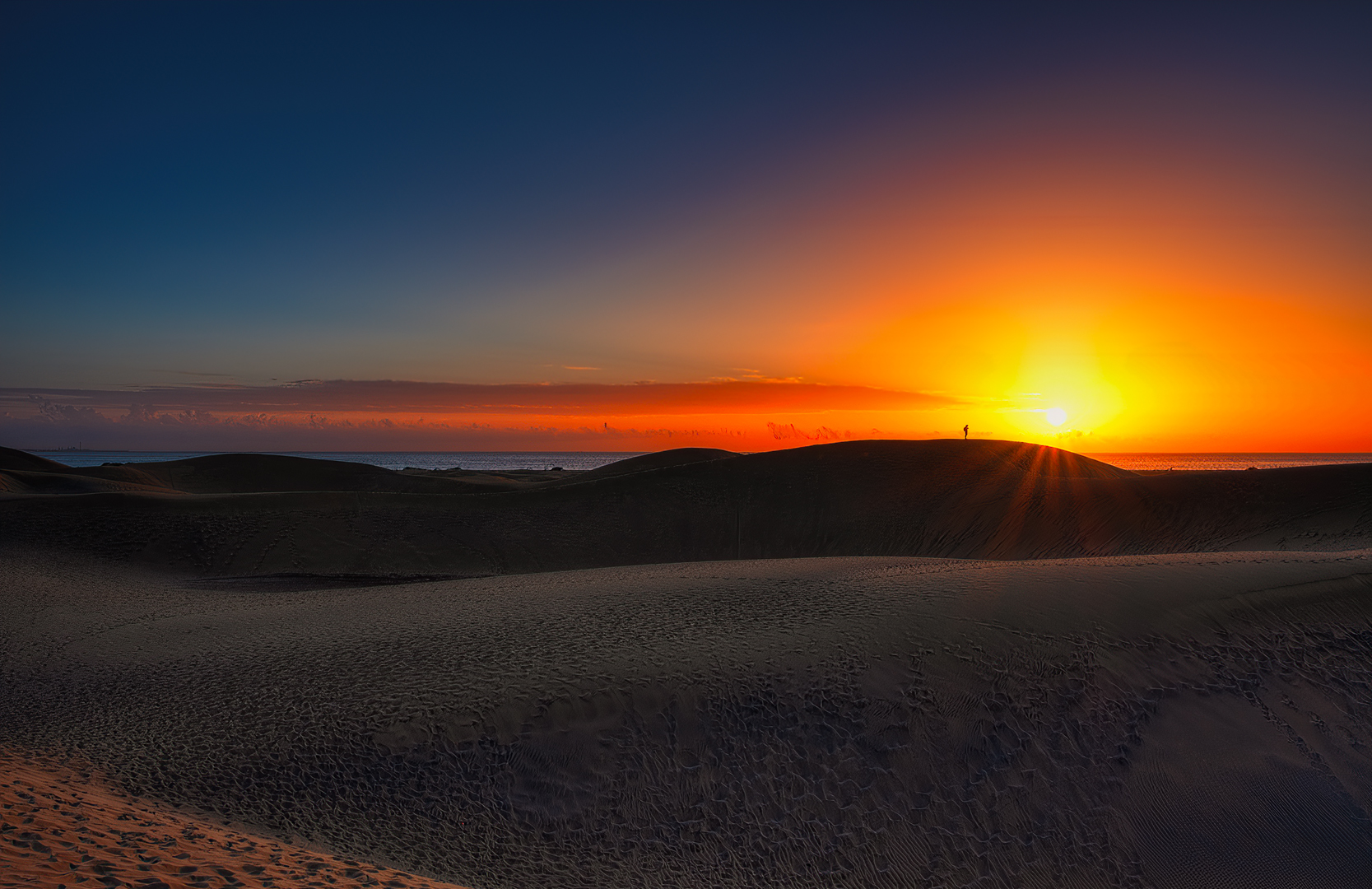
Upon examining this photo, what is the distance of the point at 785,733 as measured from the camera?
7.05m

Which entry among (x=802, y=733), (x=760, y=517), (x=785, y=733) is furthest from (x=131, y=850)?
(x=760, y=517)

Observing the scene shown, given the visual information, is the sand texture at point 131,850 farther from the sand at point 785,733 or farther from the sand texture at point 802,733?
the sand texture at point 802,733

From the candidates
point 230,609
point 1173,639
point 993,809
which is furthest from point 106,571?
point 1173,639

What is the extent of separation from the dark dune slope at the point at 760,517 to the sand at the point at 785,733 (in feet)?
34.1

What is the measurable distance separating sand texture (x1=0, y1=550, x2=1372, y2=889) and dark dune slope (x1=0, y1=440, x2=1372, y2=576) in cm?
1090

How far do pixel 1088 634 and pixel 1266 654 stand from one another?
1916 millimetres

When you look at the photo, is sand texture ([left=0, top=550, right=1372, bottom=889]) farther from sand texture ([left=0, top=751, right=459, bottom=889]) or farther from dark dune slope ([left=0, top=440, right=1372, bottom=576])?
dark dune slope ([left=0, top=440, right=1372, bottom=576])

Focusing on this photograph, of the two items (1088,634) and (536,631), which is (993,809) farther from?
(536,631)

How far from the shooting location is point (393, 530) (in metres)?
24.0

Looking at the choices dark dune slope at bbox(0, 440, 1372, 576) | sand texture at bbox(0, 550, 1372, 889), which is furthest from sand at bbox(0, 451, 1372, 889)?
dark dune slope at bbox(0, 440, 1372, 576)

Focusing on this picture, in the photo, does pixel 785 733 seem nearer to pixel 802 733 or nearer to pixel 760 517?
pixel 802 733

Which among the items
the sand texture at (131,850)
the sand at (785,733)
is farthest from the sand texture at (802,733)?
the sand texture at (131,850)

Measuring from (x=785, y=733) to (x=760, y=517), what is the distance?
64.4 feet

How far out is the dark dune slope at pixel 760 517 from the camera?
19562 millimetres
